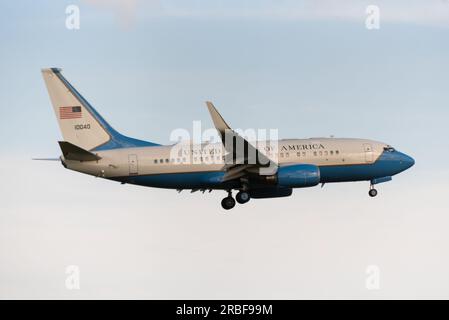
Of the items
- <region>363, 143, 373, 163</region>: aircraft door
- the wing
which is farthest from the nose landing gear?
<region>363, 143, 373, 163</region>: aircraft door

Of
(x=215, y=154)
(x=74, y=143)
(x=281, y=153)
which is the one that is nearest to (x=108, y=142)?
(x=74, y=143)

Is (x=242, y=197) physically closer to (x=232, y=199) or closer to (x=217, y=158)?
(x=232, y=199)

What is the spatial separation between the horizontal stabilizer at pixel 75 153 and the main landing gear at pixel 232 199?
10.3m

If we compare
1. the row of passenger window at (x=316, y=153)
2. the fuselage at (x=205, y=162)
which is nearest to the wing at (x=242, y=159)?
the fuselage at (x=205, y=162)

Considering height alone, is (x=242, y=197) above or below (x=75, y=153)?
below

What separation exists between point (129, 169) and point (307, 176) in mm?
12570

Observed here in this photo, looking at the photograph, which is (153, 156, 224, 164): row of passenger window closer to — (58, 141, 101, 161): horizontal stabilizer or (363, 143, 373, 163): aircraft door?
(58, 141, 101, 161): horizontal stabilizer

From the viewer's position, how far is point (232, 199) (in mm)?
80188

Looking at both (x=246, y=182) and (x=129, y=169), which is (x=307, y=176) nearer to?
(x=246, y=182)

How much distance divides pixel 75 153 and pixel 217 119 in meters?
10.2

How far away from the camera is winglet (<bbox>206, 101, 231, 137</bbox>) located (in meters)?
71.5

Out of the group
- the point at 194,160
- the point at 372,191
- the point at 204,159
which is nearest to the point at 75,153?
the point at 194,160

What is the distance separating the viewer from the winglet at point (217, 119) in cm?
7150

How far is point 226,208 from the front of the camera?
79.9 metres
